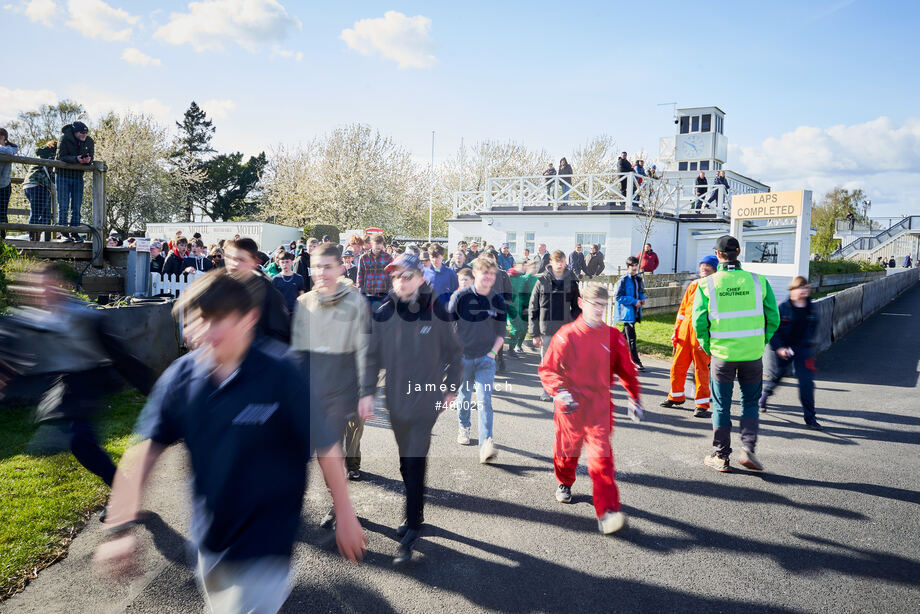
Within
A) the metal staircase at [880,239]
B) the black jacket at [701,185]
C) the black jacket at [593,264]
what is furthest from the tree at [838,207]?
the black jacket at [593,264]

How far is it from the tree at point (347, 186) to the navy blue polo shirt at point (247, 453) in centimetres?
3874

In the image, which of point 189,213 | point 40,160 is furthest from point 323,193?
point 40,160

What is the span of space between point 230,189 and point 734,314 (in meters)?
49.6

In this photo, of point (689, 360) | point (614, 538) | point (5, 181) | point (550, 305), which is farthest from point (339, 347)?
point (5, 181)

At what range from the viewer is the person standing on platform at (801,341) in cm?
688

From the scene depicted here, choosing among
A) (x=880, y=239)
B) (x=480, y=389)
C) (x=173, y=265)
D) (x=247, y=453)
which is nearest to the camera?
(x=247, y=453)

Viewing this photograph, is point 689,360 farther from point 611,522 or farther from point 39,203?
point 39,203

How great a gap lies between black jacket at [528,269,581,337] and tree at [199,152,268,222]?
44154 millimetres

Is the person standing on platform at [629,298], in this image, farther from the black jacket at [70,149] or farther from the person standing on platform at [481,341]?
the black jacket at [70,149]

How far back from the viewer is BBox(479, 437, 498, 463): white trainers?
5.59m

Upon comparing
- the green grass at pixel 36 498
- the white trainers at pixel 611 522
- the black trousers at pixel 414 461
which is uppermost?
the black trousers at pixel 414 461

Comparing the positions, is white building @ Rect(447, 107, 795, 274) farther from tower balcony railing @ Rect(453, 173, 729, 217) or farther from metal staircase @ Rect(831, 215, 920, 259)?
metal staircase @ Rect(831, 215, 920, 259)

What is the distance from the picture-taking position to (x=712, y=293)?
5684mm

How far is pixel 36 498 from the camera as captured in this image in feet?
14.8
